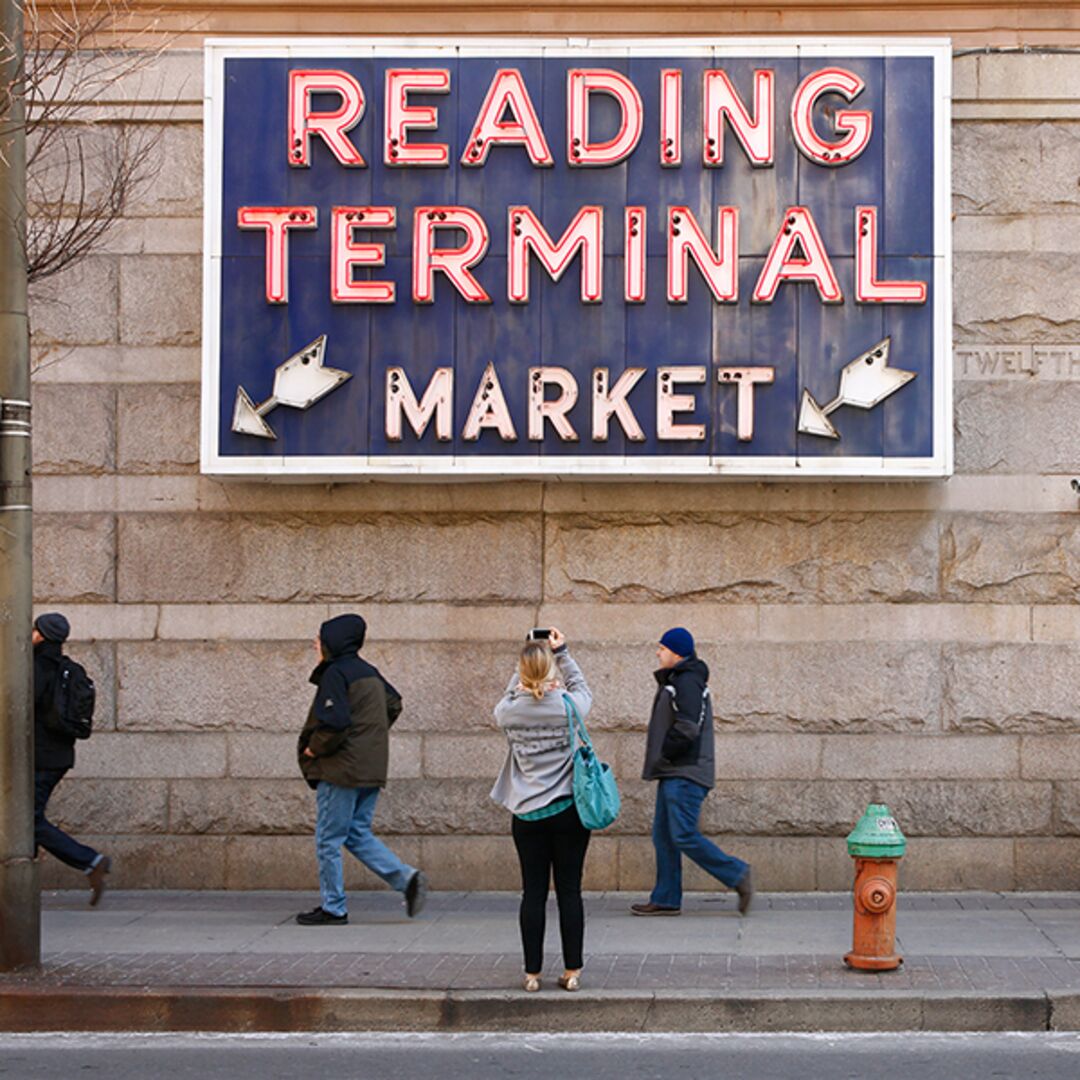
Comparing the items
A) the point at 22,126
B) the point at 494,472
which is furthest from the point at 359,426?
the point at 22,126

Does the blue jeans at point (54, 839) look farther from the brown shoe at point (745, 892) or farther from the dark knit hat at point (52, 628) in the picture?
the brown shoe at point (745, 892)

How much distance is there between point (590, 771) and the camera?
319 inches

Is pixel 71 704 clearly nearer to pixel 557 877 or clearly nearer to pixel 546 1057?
pixel 557 877

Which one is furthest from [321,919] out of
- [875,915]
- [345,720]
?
[875,915]

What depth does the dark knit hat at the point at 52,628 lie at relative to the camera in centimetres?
1035

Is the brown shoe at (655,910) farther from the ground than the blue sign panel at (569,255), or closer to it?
closer to it

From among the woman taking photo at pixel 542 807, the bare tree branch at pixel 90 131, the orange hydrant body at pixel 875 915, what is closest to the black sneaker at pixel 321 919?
the woman taking photo at pixel 542 807

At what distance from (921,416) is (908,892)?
122 inches

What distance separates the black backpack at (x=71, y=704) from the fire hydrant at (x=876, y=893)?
474 cm

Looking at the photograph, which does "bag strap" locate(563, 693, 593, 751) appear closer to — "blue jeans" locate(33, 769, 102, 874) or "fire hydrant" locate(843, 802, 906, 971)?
"fire hydrant" locate(843, 802, 906, 971)

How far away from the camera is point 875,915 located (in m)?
8.43

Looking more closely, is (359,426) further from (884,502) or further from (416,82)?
(884,502)

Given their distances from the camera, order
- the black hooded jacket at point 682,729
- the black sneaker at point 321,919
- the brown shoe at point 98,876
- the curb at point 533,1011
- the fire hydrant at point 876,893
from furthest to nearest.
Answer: the brown shoe at point 98,876 < the black hooded jacket at point 682,729 < the black sneaker at point 321,919 < the fire hydrant at point 876,893 < the curb at point 533,1011

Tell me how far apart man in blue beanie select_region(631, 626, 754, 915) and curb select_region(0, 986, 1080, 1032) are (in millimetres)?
2044
